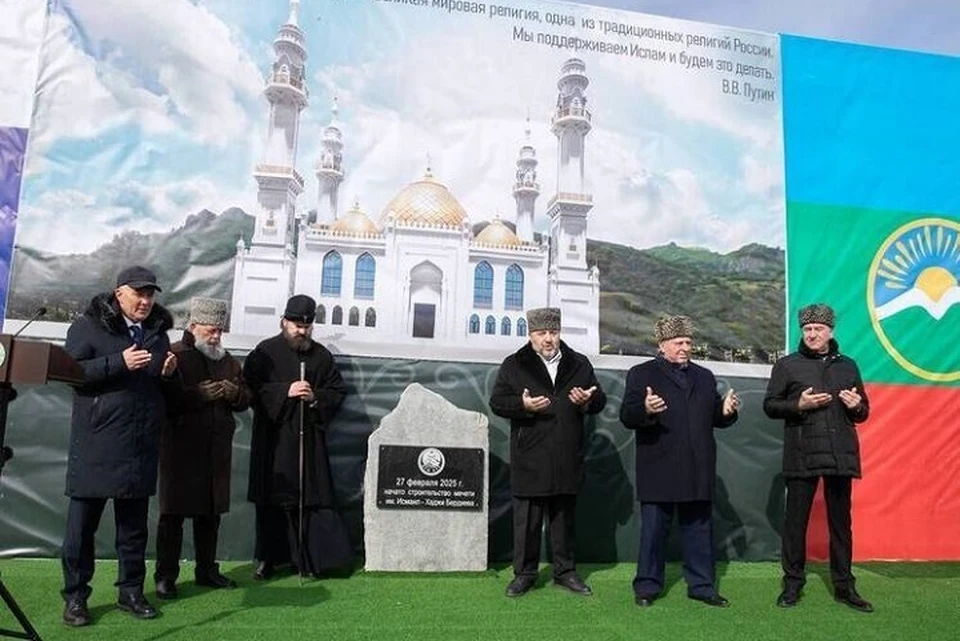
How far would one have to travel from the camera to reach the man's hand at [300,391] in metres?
4.31

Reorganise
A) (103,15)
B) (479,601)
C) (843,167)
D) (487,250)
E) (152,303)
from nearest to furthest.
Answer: (152,303)
(479,601)
(103,15)
(487,250)
(843,167)

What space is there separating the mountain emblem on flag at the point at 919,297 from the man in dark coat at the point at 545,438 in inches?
111

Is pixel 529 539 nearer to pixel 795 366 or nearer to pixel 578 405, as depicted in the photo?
pixel 578 405

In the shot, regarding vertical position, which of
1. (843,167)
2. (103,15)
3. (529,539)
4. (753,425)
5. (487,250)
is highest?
(103,15)

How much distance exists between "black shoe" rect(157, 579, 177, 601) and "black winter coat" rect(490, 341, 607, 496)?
70.0 inches

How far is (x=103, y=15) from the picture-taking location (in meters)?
5.22

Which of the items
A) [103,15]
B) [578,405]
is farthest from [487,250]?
[103,15]

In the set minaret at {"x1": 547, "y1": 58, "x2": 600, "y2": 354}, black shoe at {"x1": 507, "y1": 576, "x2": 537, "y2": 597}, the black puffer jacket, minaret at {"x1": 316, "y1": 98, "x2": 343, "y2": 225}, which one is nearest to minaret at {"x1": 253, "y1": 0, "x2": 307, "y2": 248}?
minaret at {"x1": 316, "y1": 98, "x2": 343, "y2": 225}

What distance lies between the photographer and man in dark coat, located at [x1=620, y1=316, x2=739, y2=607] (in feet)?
13.3

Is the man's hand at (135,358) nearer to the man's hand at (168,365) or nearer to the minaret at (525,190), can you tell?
the man's hand at (168,365)

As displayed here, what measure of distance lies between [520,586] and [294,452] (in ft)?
4.66

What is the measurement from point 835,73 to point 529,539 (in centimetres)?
430

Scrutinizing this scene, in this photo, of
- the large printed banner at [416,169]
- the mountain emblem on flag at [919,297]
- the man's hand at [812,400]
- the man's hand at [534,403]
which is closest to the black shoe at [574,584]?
the man's hand at [534,403]

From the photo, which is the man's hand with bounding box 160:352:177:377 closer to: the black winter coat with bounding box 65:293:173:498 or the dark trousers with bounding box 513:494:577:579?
the black winter coat with bounding box 65:293:173:498
